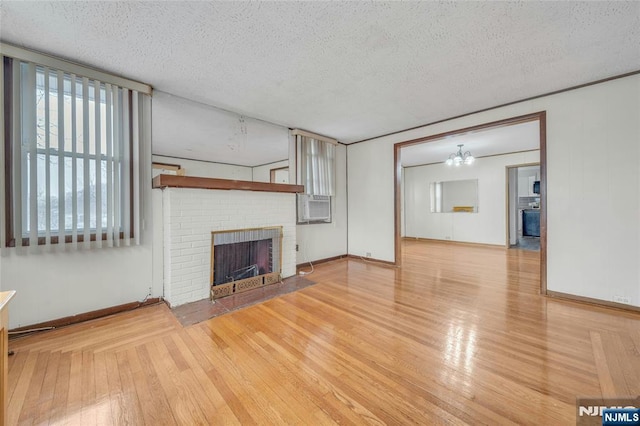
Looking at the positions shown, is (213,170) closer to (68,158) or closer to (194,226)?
(194,226)

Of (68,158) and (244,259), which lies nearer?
(68,158)

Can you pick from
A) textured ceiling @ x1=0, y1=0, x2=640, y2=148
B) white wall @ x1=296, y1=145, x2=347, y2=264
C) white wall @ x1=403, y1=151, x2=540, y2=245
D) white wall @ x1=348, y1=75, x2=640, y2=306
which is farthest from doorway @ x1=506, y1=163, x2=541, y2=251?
white wall @ x1=296, y1=145, x2=347, y2=264

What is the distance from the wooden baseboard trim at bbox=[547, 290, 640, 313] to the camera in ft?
8.29

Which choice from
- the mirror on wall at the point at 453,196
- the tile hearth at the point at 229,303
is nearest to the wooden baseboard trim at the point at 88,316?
the tile hearth at the point at 229,303

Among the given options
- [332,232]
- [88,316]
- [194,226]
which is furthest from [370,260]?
[88,316]

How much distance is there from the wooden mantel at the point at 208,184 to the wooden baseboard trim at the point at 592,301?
12.0ft

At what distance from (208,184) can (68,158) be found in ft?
3.90

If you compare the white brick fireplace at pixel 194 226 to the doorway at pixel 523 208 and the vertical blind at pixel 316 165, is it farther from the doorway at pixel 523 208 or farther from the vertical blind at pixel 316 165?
the doorway at pixel 523 208

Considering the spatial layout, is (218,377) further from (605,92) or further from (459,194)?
(459,194)

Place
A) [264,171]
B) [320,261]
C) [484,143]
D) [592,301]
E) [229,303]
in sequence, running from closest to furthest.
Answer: [592,301] → [229,303] → [264,171] → [320,261] → [484,143]

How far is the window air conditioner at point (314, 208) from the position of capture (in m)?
4.35

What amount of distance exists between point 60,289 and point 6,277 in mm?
355

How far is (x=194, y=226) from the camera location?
288 cm

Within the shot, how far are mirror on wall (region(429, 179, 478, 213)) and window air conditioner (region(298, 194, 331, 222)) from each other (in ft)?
14.2
